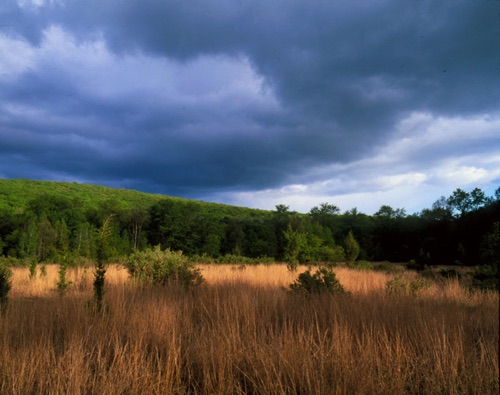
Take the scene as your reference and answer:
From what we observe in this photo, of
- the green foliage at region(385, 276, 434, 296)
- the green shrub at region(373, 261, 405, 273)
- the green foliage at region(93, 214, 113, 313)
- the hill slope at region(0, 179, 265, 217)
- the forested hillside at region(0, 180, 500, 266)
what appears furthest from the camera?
the hill slope at region(0, 179, 265, 217)

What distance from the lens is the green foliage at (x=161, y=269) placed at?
34.6ft

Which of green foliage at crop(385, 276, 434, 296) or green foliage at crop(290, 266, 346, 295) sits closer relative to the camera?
green foliage at crop(290, 266, 346, 295)

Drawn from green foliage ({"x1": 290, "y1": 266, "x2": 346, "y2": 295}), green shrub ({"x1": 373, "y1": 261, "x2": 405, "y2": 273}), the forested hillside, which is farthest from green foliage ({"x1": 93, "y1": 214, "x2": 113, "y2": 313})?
the forested hillside

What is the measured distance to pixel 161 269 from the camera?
1102 centimetres

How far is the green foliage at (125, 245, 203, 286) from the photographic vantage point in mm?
10555

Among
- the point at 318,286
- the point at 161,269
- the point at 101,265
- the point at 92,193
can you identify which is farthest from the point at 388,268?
the point at 92,193

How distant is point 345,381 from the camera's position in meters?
2.65

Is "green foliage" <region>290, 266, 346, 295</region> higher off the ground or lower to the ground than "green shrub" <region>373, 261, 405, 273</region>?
higher

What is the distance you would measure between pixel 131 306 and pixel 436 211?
5614 mm

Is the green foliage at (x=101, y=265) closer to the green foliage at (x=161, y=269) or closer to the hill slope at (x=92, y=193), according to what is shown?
the green foliage at (x=161, y=269)

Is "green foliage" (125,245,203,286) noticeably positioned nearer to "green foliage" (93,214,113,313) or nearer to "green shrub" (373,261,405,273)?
"green foliage" (93,214,113,313)

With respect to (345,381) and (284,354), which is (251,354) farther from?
(345,381)

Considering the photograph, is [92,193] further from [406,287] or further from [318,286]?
[406,287]

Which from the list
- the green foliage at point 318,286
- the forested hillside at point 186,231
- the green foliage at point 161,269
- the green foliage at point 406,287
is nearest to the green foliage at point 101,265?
the green foliage at point 161,269
